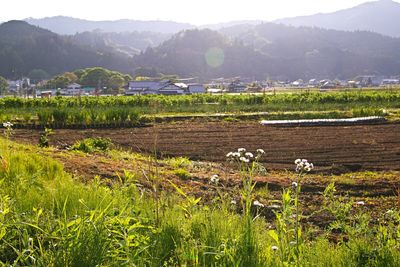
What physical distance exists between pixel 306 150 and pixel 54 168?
1032cm

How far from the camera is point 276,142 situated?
17.4 metres

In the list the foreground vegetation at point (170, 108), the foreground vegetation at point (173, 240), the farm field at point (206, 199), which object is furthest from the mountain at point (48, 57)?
the foreground vegetation at point (173, 240)

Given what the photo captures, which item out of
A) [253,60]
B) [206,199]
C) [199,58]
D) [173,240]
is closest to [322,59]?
[253,60]

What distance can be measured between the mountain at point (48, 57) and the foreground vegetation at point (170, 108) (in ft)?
255

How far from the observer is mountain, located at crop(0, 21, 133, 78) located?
110625mm

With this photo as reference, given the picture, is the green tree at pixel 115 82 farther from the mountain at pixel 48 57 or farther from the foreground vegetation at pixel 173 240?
the foreground vegetation at pixel 173 240

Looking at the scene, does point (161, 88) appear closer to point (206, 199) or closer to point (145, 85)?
point (145, 85)

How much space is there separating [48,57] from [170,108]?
95321 millimetres

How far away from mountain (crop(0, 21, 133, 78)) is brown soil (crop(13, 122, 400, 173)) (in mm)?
90346

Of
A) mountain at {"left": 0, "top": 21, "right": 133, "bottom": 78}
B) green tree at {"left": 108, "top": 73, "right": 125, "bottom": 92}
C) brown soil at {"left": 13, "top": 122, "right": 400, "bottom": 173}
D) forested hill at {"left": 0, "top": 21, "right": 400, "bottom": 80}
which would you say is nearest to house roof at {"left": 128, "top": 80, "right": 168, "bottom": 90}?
green tree at {"left": 108, "top": 73, "right": 125, "bottom": 92}

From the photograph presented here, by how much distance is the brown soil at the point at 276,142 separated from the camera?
13.7 meters

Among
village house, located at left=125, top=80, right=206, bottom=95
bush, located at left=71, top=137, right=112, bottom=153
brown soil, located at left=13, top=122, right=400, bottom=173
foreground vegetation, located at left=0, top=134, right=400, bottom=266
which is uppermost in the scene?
foreground vegetation, located at left=0, top=134, right=400, bottom=266

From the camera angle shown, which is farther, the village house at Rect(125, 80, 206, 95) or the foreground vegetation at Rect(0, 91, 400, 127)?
the village house at Rect(125, 80, 206, 95)

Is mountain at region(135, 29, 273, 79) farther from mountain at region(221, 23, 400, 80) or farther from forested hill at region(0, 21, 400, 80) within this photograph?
mountain at region(221, 23, 400, 80)
